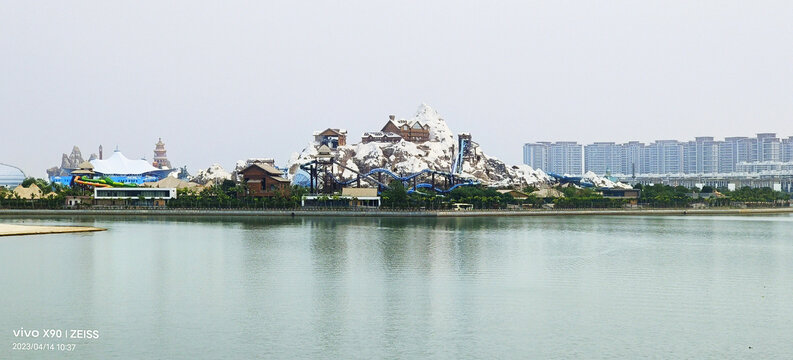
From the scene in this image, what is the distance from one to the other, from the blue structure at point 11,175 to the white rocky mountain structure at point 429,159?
61348 millimetres

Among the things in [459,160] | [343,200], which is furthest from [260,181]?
[459,160]

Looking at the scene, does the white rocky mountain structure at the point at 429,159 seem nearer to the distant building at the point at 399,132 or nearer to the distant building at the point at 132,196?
the distant building at the point at 399,132

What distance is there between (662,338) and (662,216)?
67.4 m

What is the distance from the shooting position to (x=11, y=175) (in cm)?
15225

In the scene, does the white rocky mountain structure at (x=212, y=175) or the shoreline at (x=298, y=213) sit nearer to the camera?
the shoreline at (x=298, y=213)

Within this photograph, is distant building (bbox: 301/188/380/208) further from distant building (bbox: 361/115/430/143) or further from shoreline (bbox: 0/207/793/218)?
distant building (bbox: 361/115/430/143)

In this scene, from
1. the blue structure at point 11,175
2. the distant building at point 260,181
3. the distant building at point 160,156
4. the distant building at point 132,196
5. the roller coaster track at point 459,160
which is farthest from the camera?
the distant building at point 160,156

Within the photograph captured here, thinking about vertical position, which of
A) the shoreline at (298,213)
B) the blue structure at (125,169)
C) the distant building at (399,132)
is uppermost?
the distant building at (399,132)

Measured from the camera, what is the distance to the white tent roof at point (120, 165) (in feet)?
461

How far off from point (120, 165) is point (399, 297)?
408 feet

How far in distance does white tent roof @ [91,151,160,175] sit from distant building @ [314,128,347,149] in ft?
127

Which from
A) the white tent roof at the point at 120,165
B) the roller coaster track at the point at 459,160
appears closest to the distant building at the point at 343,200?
the roller coaster track at the point at 459,160

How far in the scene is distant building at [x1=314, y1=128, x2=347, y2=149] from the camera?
387 feet

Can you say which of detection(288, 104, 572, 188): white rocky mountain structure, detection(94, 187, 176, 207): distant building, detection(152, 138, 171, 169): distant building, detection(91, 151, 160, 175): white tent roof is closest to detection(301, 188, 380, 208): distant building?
detection(94, 187, 176, 207): distant building
